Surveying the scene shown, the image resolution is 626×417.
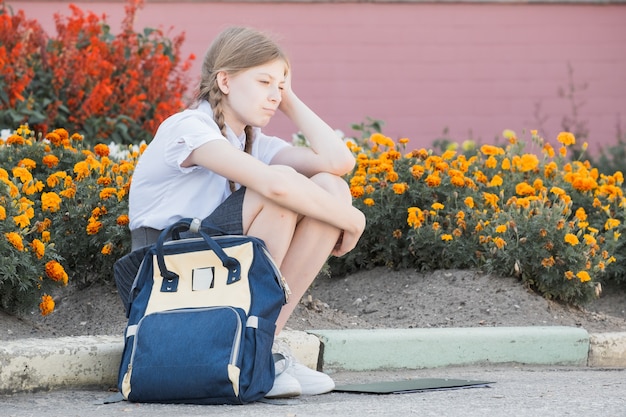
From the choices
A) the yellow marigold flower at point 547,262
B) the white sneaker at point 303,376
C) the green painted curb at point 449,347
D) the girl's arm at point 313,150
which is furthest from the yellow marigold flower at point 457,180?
the white sneaker at point 303,376

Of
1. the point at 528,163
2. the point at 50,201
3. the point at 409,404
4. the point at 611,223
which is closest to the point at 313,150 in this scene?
the point at 409,404

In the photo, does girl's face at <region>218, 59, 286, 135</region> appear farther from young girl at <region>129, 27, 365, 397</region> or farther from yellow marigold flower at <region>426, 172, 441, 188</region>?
yellow marigold flower at <region>426, 172, 441, 188</region>

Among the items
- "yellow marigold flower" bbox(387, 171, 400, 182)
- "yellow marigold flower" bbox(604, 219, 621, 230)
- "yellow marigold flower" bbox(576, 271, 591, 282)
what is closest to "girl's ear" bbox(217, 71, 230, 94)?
"yellow marigold flower" bbox(387, 171, 400, 182)

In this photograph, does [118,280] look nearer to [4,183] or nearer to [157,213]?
[157,213]

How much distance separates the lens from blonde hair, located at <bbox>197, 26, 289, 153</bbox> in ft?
13.1

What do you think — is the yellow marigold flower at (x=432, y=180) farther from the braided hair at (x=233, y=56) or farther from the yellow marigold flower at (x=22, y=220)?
the yellow marigold flower at (x=22, y=220)

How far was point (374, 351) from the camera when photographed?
446 cm

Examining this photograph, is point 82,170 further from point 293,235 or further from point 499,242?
point 499,242

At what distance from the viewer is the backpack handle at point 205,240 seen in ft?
11.9

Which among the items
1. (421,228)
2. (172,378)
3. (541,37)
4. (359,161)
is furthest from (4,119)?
(541,37)

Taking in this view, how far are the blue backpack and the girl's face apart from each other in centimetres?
50

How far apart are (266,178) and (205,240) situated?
0.93ft

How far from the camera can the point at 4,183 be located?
446cm

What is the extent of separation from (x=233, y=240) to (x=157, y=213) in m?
0.38
